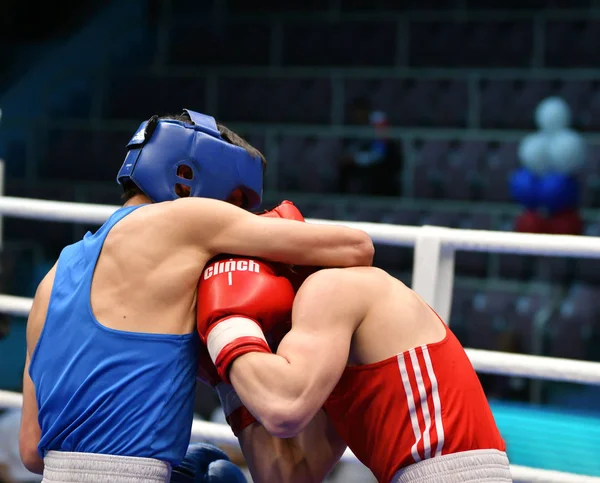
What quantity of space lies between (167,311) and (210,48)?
619 centimetres

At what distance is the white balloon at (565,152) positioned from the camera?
5.53 m

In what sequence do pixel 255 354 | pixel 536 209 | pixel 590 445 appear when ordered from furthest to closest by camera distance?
pixel 536 209
pixel 590 445
pixel 255 354

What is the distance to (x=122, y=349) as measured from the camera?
149cm

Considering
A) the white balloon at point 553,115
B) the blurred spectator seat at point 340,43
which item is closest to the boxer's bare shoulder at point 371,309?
the white balloon at point 553,115

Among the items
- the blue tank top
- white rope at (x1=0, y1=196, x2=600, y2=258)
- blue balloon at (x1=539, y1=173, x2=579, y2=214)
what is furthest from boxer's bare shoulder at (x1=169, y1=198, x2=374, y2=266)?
blue balloon at (x1=539, y1=173, x2=579, y2=214)

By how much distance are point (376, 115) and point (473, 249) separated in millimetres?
4603

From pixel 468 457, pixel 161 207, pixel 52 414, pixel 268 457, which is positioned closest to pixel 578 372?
pixel 468 457

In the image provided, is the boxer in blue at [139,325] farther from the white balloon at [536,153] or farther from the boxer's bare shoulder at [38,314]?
the white balloon at [536,153]

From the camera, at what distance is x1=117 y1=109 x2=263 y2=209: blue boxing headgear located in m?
1.59

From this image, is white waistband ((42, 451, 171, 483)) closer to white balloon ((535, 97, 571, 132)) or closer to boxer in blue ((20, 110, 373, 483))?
boxer in blue ((20, 110, 373, 483))

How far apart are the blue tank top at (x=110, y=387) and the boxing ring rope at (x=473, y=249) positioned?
551mm

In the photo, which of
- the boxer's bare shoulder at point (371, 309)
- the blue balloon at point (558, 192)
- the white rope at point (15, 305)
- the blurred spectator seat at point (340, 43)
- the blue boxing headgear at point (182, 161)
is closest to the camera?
the boxer's bare shoulder at point (371, 309)

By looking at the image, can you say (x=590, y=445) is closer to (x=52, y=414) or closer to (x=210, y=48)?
(x=52, y=414)

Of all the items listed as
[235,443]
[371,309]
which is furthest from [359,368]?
[235,443]
